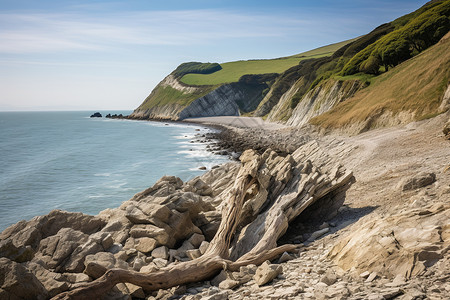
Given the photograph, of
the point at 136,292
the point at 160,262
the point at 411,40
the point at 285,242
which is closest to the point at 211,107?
the point at 411,40

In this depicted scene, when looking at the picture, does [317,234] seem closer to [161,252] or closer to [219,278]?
[219,278]

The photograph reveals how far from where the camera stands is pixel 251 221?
13.5 metres

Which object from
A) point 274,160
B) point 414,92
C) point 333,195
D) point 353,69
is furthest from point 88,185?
point 353,69

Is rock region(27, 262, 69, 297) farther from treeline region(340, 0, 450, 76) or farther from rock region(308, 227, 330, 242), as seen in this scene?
treeline region(340, 0, 450, 76)

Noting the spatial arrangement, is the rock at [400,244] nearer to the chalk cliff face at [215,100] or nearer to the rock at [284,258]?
the rock at [284,258]

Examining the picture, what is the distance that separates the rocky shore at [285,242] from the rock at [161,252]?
4 cm

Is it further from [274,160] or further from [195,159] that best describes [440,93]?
[195,159]

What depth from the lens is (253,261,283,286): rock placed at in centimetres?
850

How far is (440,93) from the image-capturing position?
31.4 metres

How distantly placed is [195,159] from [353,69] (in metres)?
34.6

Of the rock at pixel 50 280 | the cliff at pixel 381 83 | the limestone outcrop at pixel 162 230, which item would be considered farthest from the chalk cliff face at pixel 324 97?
the rock at pixel 50 280

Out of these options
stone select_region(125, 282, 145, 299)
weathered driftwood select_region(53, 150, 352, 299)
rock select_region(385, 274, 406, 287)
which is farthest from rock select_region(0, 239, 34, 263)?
rock select_region(385, 274, 406, 287)

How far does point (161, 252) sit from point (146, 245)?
81 cm

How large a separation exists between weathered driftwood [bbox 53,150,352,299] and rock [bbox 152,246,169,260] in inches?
71.1
